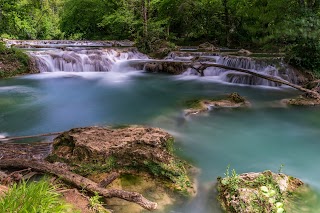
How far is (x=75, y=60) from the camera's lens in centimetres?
1614

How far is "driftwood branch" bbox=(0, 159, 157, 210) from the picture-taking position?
3.73m

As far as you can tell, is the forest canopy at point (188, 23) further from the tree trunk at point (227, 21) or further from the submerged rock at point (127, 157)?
the submerged rock at point (127, 157)

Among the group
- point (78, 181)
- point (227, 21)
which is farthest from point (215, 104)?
point (227, 21)

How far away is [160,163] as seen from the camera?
4.67 m

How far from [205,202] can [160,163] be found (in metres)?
0.94

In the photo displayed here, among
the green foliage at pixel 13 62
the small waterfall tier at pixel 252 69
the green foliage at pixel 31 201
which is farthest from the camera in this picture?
the green foliage at pixel 13 62

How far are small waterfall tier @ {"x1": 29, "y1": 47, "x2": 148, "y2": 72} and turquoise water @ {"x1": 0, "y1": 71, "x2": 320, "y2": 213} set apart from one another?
195cm

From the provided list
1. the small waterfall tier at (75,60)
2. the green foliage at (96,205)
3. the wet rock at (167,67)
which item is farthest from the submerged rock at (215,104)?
the small waterfall tier at (75,60)

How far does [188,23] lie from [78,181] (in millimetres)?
21826

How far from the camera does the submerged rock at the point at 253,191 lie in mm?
3741

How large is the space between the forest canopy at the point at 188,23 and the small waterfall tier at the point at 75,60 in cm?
223

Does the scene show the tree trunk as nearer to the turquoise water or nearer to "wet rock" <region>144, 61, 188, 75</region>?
"wet rock" <region>144, 61, 188, 75</region>

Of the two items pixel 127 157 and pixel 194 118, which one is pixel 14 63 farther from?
Result: pixel 127 157

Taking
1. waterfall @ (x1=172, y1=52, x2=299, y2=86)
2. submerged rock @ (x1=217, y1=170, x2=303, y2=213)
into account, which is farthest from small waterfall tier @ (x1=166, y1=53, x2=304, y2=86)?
submerged rock @ (x1=217, y1=170, x2=303, y2=213)
